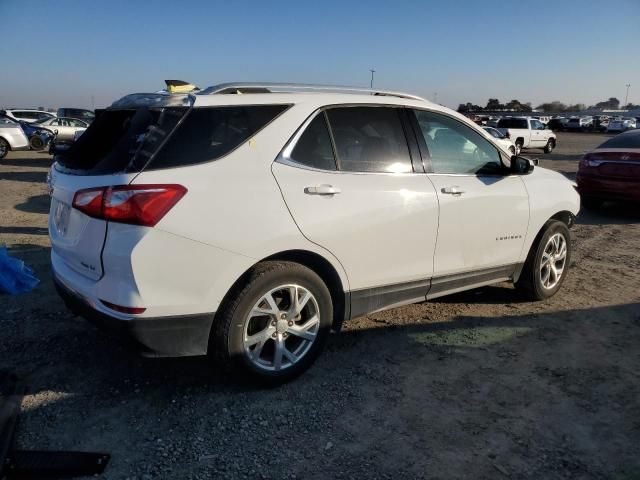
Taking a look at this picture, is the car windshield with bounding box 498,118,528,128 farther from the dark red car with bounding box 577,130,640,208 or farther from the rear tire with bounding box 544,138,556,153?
the dark red car with bounding box 577,130,640,208

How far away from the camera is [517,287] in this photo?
4.81 m

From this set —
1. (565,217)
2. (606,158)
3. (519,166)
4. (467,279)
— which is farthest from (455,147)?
(606,158)

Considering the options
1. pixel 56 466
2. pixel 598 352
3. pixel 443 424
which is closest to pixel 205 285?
pixel 56 466

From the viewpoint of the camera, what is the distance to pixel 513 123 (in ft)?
91.0

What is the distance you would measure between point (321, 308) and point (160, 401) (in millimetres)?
1125

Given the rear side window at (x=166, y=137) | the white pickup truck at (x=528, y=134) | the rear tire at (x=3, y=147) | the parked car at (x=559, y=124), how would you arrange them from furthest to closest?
the parked car at (x=559, y=124) → the white pickup truck at (x=528, y=134) → the rear tire at (x=3, y=147) → the rear side window at (x=166, y=137)

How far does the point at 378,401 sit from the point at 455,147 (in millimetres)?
2059

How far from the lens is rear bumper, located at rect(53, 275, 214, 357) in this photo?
271 centimetres

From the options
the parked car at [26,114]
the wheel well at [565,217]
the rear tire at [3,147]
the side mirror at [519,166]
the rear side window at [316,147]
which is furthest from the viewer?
the parked car at [26,114]

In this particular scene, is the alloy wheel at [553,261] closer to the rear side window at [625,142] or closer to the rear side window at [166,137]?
the rear side window at [166,137]

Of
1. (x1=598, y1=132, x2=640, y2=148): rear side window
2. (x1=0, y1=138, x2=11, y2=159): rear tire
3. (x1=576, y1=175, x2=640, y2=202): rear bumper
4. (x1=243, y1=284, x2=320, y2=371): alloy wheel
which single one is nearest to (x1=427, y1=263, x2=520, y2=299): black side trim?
(x1=243, y1=284, x2=320, y2=371): alloy wheel

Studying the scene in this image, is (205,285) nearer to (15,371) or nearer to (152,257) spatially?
(152,257)

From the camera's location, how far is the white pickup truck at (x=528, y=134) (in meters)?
26.4

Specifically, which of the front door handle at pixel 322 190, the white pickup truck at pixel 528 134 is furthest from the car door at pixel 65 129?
the front door handle at pixel 322 190
